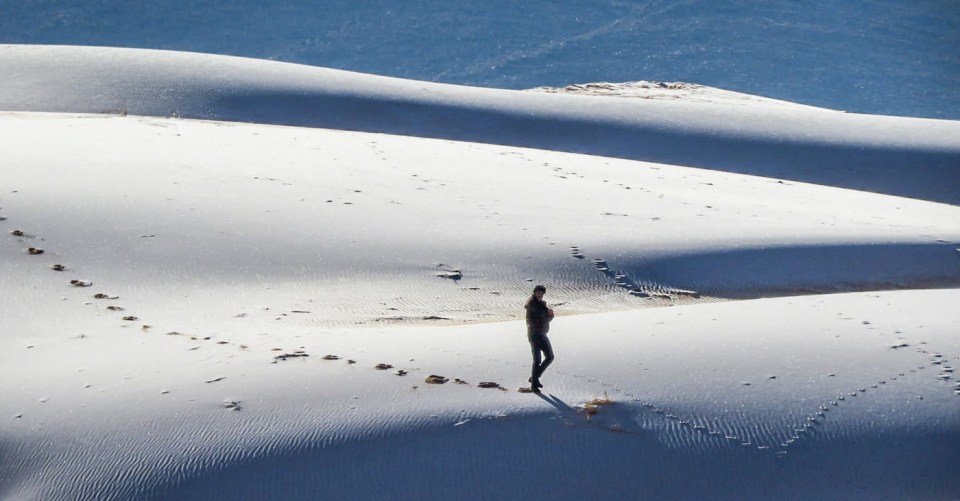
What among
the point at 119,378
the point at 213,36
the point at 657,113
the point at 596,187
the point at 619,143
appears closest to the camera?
the point at 119,378

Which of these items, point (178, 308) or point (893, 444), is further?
point (178, 308)

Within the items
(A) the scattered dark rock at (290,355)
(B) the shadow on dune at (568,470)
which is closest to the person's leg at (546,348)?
(B) the shadow on dune at (568,470)

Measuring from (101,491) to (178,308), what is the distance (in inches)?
114

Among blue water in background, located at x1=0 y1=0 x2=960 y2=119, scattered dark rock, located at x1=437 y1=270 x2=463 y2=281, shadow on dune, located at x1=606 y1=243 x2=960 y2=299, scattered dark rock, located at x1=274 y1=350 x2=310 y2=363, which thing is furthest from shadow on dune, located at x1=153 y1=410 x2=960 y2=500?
blue water in background, located at x1=0 y1=0 x2=960 y2=119

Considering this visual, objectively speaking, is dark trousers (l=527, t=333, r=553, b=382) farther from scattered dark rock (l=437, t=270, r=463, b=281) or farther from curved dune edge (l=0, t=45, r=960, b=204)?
curved dune edge (l=0, t=45, r=960, b=204)

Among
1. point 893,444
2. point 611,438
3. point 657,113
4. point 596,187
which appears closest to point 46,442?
point 611,438

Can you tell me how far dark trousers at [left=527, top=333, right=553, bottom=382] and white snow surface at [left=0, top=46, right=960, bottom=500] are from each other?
186mm

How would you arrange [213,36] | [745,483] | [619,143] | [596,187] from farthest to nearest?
[213,36] → [619,143] → [596,187] → [745,483]

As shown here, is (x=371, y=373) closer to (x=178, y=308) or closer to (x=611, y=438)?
(x=611, y=438)

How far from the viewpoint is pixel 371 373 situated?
7449mm

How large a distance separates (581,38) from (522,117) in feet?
152

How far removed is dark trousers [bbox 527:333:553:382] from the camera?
A: 6797 millimetres

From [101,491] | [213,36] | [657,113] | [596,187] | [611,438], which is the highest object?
[213,36]

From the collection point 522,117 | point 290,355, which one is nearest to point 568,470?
point 290,355
